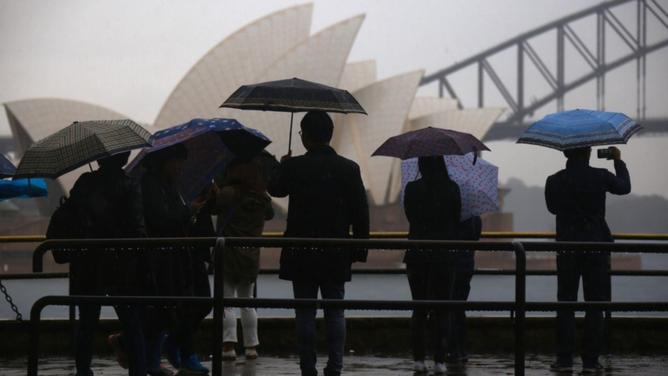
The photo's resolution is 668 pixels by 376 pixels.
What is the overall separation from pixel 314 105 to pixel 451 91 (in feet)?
267

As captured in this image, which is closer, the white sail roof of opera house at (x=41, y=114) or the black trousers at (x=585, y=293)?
the black trousers at (x=585, y=293)

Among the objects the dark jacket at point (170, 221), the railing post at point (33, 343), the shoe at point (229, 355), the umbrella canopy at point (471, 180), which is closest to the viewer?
the railing post at point (33, 343)

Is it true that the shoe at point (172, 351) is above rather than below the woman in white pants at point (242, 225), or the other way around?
below

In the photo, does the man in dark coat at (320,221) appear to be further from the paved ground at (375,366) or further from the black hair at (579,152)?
the black hair at (579,152)

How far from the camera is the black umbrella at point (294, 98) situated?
5281mm

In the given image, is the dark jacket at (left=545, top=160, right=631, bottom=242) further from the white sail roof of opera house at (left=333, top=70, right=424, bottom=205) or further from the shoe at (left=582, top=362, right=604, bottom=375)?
the white sail roof of opera house at (left=333, top=70, right=424, bottom=205)

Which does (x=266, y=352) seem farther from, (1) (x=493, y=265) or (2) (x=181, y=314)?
(1) (x=493, y=265)

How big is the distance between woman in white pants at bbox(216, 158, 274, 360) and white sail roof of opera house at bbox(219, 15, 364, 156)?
116 ft

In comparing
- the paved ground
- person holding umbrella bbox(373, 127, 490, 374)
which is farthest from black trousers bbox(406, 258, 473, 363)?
the paved ground

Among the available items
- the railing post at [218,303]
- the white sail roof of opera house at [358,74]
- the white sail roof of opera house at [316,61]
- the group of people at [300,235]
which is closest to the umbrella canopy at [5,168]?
the group of people at [300,235]

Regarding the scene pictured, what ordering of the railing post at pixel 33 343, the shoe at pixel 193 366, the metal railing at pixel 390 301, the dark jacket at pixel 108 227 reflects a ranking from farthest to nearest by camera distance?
1. the shoe at pixel 193 366
2. the dark jacket at pixel 108 227
3. the railing post at pixel 33 343
4. the metal railing at pixel 390 301

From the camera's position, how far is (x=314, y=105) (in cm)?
523

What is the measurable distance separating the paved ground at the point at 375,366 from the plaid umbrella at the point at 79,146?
3.68 feet

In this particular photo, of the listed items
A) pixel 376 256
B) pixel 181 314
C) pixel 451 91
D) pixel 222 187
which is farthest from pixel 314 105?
pixel 451 91
